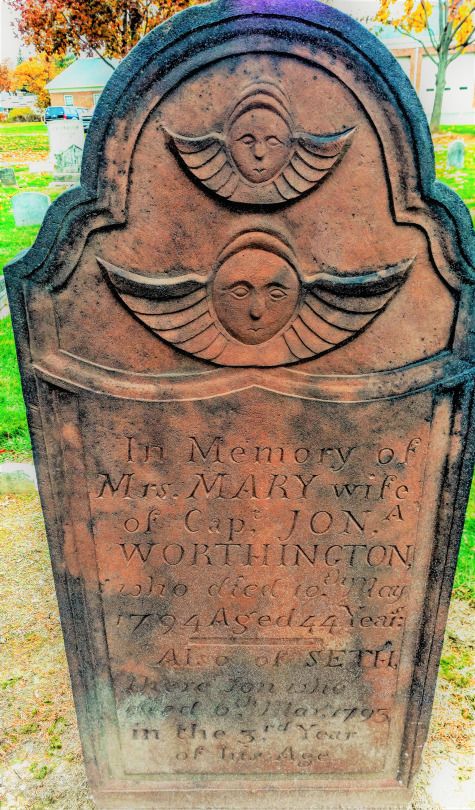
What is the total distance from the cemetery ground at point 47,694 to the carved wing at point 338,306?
209cm

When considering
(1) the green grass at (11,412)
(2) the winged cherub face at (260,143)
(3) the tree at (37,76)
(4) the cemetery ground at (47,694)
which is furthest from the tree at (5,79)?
(2) the winged cherub face at (260,143)

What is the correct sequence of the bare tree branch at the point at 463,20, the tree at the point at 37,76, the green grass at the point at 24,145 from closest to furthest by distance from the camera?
1. the bare tree branch at the point at 463,20
2. the green grass at the point at 24,145
3. the tree at the point at 37,76

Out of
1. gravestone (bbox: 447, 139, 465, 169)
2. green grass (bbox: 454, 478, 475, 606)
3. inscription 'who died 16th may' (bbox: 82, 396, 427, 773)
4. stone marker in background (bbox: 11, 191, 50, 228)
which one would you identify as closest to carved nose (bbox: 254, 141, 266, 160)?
inscription 'who died 16th may' (bbox: 82, 396, 427, 773)

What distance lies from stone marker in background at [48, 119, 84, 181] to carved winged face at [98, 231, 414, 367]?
1679 cm

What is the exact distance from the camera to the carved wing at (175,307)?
1.84 meters

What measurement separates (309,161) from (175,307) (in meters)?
0.58

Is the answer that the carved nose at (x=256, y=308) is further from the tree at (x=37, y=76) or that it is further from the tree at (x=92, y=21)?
the tree at (x=37, y=76)

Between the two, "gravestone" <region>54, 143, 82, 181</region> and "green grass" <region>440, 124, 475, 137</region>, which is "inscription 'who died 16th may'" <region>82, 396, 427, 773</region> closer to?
"gravestone" <region>54, 143, 82, 181</region>

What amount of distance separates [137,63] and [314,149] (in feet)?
1.78

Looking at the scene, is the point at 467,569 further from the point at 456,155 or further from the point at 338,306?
A: the point at 456,155

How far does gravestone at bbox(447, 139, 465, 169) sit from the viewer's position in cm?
1684

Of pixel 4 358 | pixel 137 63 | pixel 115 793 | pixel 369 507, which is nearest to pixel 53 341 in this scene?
pixel 137 63

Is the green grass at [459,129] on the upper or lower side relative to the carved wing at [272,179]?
upper

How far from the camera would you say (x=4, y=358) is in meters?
6.81
